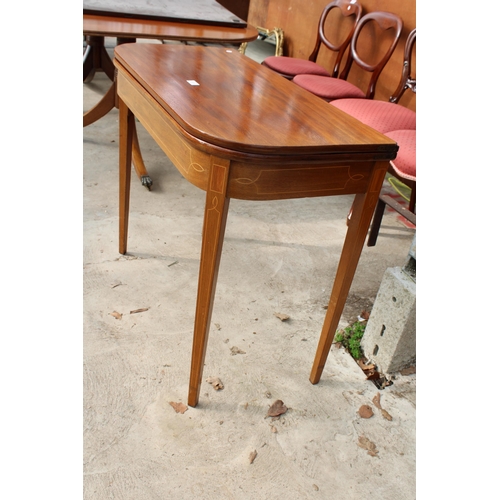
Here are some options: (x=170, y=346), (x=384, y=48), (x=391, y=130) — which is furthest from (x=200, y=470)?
(x=384, y=48)

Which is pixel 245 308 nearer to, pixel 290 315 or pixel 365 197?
pixel 290 315

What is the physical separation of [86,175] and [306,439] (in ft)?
6.29

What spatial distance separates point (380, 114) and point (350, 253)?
136cm

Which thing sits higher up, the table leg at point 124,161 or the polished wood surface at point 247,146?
the polished wood surface at point 247,146

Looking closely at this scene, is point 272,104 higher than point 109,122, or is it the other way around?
point 272,104

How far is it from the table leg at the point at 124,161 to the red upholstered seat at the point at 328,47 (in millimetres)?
1626

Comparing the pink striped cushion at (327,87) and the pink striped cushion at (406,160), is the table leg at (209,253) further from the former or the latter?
the pink striped cushion at (327,87)

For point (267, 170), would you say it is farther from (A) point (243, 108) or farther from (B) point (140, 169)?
(B) point (140, 169)

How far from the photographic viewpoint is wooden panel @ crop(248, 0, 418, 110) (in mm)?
3236

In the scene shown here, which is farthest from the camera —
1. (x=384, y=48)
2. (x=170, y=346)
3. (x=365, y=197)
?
(x=384, y=48)

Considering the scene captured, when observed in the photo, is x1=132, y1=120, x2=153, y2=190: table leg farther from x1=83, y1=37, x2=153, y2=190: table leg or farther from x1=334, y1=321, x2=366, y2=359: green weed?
x1=334, y1=321, x2=366, y2=359: green weed

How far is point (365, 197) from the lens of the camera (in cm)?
132

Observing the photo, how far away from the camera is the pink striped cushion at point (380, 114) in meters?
2.48

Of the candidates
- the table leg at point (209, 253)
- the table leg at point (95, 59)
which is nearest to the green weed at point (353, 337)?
the table leg at point (209, 253)
